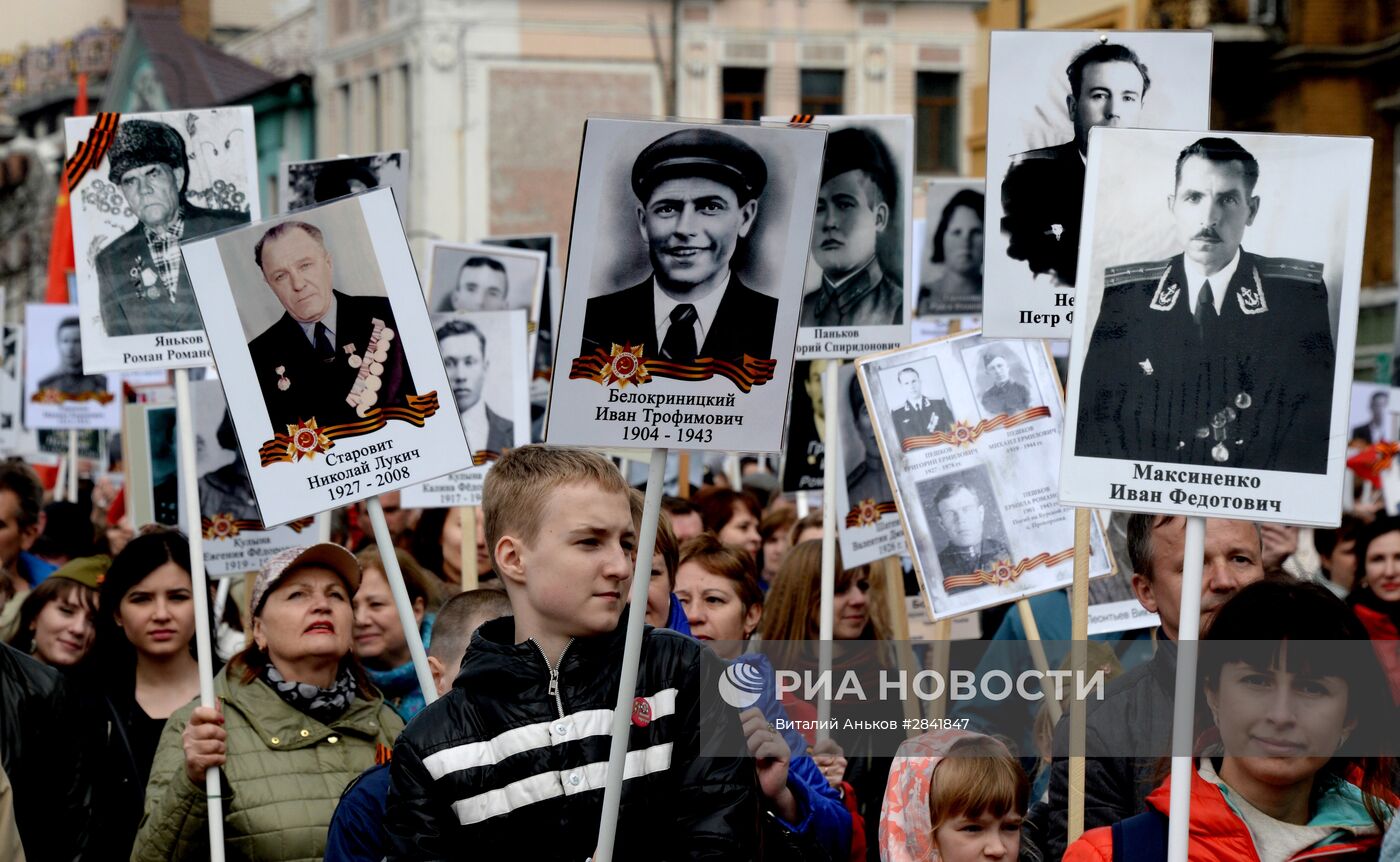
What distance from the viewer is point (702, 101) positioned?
1831 inches

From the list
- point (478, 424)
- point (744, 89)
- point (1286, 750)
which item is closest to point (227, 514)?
point (478, 424)

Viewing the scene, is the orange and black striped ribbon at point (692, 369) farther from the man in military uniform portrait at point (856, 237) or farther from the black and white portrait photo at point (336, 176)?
the black and white portrait photo at point (336, 176)

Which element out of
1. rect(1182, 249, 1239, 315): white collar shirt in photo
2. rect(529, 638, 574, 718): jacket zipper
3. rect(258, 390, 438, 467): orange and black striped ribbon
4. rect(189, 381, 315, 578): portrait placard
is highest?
rect(1182, 249, 1239, 315): white collar shirt in photo

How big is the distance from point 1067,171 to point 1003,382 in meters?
1.00

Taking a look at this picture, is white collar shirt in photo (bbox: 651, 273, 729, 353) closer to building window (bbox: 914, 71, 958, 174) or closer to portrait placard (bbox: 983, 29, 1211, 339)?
portrait placard (bbox: 983, 29, 1211, 339)

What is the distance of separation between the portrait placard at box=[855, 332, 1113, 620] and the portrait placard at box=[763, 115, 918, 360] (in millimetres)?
272

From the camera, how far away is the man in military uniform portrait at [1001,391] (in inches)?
276

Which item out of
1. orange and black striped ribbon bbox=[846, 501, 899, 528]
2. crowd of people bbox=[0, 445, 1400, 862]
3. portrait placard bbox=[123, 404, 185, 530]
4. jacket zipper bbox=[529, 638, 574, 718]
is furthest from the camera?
portrait placard bbox=[123, 404, 185, 530]

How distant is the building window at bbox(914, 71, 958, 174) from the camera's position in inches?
1822

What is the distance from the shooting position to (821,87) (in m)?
47.9

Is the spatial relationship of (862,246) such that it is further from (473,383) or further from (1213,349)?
(1213,349)

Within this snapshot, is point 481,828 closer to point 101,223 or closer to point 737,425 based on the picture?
point 737,425

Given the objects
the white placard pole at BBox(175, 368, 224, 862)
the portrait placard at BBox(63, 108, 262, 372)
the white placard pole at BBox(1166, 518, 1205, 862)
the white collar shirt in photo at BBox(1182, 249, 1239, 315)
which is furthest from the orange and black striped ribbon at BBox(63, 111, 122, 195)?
the white placard pole at BBox(1166, 518, 1205, 862)

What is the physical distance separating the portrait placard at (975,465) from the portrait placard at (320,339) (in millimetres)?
1919
